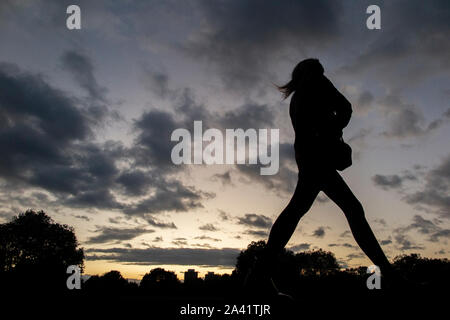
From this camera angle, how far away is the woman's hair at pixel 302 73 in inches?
166

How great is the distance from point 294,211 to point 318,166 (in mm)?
590


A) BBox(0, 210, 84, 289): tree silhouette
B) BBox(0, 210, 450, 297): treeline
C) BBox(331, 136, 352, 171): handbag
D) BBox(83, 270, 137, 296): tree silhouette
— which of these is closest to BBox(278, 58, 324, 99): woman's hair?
BBox(331, 136, 352, 171): handbag

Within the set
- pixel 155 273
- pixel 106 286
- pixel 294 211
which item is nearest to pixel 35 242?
pixel 155 273

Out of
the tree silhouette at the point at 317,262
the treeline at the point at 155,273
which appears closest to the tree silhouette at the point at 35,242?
the treeline at the point at 155,273

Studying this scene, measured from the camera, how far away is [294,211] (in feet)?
13.0

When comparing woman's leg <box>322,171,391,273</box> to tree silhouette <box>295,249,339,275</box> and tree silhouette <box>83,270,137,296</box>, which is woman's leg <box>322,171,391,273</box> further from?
tree silhouette <box>295,249,339,275</box>

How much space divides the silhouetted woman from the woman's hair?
0.24 ft

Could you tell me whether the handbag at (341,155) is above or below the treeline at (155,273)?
above

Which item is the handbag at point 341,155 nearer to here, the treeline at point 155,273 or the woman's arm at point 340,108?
the woman's arm at point 340,108

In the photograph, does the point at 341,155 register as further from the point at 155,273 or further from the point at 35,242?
the point at 155,273

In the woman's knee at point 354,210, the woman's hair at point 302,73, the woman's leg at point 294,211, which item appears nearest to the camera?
the woman's leg at point 294,211

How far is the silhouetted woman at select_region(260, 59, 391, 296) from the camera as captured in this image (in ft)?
13.0
